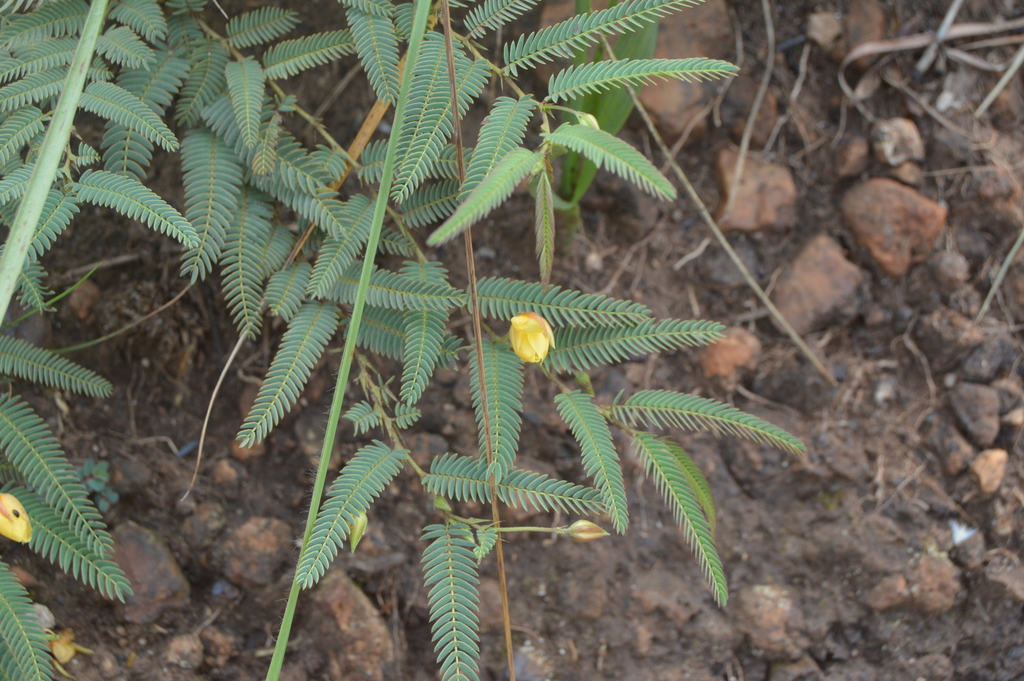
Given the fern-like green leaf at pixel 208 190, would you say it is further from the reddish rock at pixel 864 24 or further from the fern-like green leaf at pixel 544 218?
the reddish rock at pixel 864 24

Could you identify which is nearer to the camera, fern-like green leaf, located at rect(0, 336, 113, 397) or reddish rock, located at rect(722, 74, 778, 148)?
fern-like green leaf, located at rect(0, 336, 113, 397)

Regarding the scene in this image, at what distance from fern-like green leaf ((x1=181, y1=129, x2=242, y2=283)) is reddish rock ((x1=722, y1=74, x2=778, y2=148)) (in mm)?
1517

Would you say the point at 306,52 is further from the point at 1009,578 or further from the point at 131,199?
the point at 1009,578

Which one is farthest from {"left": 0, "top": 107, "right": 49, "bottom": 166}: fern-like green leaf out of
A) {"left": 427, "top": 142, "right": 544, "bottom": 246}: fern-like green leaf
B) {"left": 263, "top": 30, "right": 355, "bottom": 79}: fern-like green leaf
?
{"left": 427, "top": 142, "right": 544, "bottom": 246}: fern-like green leaf

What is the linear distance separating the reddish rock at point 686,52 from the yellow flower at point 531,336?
1.07 metres

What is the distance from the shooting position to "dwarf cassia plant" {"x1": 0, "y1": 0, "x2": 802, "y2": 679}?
4.78 feet

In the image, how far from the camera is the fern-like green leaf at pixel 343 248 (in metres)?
1.58

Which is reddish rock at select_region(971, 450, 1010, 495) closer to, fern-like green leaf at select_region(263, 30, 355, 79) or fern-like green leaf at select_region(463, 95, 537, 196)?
fern-like green leaf at select_region(463, 95, 537, 196)

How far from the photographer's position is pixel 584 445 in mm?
1535

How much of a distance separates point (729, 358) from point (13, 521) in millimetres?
1830

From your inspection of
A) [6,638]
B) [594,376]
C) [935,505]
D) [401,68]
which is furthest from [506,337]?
[935,505]

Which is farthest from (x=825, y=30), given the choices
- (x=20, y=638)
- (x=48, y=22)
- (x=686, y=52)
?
(x=20, y=638)

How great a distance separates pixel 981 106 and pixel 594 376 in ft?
5.23

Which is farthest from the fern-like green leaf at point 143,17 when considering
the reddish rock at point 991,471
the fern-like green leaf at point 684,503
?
the reddish rock at point 991,471
